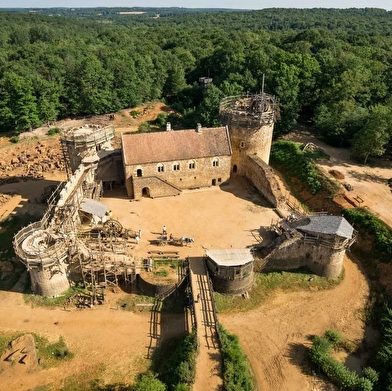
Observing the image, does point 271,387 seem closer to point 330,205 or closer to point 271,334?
point 271,334

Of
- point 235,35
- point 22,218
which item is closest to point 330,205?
point 22,218

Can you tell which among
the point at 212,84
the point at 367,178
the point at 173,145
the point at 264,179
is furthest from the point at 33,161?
the point at 367,178

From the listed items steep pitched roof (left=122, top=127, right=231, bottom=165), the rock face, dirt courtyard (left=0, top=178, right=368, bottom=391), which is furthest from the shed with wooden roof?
the rock face

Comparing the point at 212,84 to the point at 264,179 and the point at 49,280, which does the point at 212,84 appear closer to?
the point at 264,179

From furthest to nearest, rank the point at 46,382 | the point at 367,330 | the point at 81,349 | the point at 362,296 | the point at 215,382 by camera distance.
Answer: the point at 362,296 → the point at 367,330 → the point at 81,349 → the point at 46,382 → the point at 215,382

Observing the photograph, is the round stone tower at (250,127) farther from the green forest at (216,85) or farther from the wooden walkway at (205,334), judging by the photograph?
the wooden walkway at (205,334)
